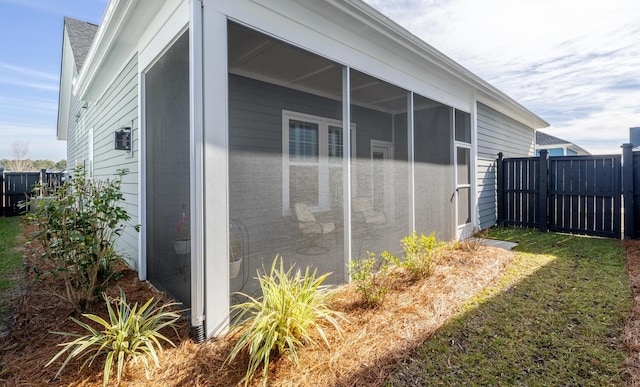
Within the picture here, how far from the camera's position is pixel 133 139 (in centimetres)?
396

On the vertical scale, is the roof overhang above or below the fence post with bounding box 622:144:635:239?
above

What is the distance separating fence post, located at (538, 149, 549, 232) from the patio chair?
605 centimetres

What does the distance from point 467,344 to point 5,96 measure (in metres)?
25.4

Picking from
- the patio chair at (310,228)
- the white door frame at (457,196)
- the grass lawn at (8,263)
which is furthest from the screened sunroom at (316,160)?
the grass lawn at (8,263)

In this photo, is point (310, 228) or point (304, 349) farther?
point (310, 228)

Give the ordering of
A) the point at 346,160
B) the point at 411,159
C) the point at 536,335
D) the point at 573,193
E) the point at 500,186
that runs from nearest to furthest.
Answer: the point at 536,335
the point at 346,160
the point at 411,159
the point at 573,193
the point at 500,186

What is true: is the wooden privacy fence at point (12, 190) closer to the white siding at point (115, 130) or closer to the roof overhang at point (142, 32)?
the white siding at point (115, 130)

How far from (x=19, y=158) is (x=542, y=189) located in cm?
3144

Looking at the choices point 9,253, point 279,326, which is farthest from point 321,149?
point 9,253

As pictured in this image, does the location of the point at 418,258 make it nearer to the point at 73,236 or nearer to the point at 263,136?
the point at 263,136

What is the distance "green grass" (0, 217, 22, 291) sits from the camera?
4.00 metres

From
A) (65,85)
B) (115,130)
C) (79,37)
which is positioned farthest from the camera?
(65,85)

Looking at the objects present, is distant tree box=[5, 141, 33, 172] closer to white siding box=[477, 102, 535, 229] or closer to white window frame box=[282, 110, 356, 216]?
white window frame box=[282, 110, 356, 216]

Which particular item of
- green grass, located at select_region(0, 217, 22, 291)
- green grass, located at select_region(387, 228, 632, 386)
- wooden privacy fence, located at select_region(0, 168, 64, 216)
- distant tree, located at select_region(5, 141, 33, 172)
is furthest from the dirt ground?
distant tree, located at select_region(5, 141, 33, 172)
